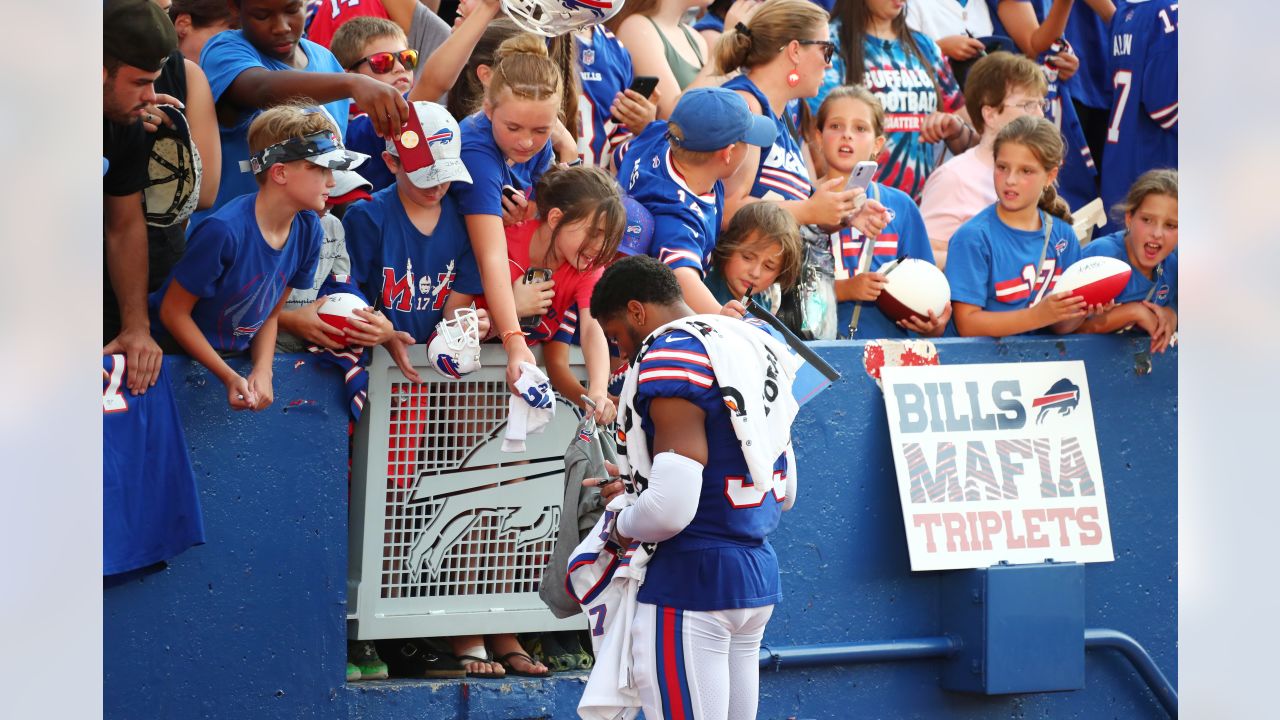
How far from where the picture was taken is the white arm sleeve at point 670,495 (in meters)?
4.03

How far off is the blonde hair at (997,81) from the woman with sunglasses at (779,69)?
146 cm

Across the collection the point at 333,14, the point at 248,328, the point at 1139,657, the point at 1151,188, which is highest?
the point at 333,14

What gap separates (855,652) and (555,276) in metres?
2.06

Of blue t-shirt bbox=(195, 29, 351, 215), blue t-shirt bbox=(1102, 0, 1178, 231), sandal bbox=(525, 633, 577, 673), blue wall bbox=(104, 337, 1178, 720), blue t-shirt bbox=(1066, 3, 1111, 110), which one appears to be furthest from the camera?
blue t-shirt bbox=(1066, 3, 1111, 110)

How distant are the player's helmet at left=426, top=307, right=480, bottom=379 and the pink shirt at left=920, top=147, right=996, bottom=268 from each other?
284 cm

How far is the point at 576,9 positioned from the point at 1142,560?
3850 millimetres

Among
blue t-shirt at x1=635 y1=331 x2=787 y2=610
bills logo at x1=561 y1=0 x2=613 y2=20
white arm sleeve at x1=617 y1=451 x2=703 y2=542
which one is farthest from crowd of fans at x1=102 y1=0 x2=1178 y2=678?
white arm sleeve at x1=617 y1=451 x2=703 y2=542

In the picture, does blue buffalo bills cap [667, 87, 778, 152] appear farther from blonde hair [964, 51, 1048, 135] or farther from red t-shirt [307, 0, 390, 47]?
blonde hair [964, 51, 1048, 135]

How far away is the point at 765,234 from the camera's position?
5840mm

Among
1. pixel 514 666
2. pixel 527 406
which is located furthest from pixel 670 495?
pixel 514 666

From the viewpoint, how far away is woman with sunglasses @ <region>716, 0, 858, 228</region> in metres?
6.39

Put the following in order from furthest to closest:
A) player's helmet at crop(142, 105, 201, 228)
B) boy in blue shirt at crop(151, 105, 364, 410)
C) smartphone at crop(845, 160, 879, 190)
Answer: smartphone at crop(845, 160, 879, 190)
boy in blue shirt at crop(151, 105, 364, 410)
player's helmet at crop(142, 105, 201, 228)

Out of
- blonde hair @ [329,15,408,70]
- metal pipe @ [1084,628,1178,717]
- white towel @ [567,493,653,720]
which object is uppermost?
blonde hair @ [329,15,408,70]

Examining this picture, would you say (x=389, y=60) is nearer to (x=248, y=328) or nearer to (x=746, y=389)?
(x=248, y=328)
